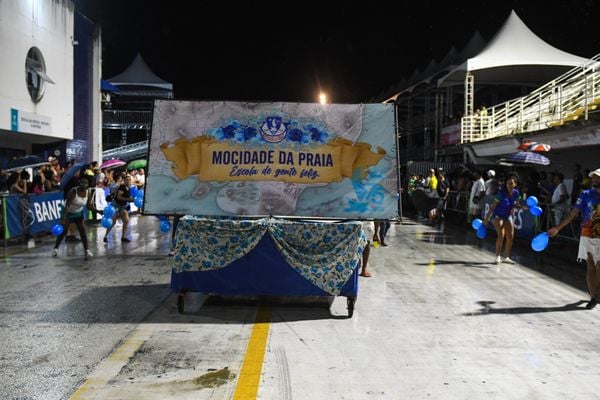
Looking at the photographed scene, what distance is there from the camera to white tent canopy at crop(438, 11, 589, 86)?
26422 millimetres

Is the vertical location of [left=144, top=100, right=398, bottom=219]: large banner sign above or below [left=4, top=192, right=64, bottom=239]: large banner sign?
above

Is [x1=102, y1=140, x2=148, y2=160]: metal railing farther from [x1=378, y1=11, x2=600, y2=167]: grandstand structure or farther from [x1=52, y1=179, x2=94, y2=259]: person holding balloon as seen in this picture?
[x1=52, y1=179, x2=94, y2=259]: person holding balloon

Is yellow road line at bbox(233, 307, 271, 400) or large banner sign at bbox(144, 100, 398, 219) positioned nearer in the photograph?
yellow road line at bbox(233, 307, 271, 400)

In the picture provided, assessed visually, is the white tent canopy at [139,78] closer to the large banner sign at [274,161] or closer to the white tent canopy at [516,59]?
the white tent canopy at [516,59]

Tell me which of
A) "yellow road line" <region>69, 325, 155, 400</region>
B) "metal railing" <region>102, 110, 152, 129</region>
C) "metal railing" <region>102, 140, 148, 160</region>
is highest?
"metal railing" <region>102, 110, 152, 129</region>

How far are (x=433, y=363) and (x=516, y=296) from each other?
3536 millimetres

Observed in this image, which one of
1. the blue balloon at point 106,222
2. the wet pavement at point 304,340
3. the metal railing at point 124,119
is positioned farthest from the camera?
the metal railing at point 124,119

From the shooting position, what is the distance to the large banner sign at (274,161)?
297 inches

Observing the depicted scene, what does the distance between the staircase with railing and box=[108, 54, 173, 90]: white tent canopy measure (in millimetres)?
31840

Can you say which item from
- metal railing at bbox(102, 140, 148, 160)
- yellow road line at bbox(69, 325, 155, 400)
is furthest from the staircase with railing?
metal railing at bbox(102, 140, 148, 160)

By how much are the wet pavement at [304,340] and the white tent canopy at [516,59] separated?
18.9 meters

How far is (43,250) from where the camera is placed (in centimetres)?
1243

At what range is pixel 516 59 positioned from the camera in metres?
26.5

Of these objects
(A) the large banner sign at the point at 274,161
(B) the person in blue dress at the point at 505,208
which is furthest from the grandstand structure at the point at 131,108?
(A) the large banner sign at the point at 274,161
